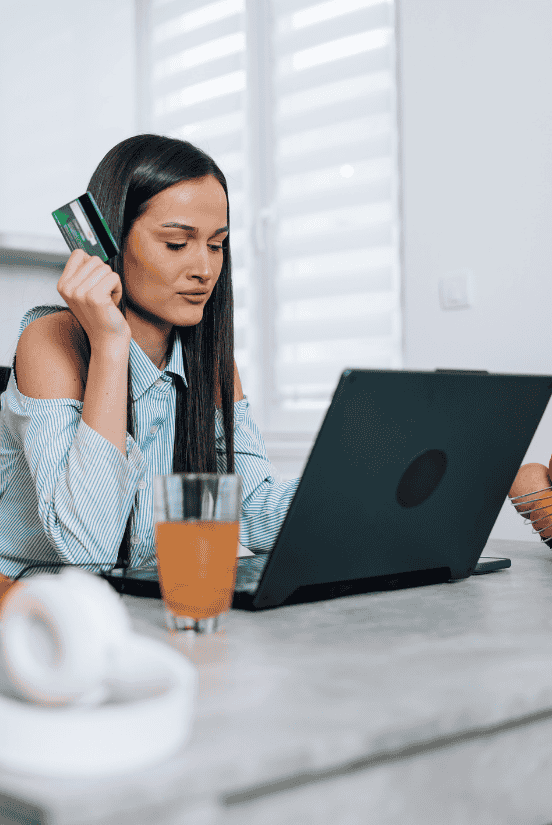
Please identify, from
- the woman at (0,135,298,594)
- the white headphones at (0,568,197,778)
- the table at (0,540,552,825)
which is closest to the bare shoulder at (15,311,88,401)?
the woman at (0,135,298,594)

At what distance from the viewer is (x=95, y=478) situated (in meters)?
0.98

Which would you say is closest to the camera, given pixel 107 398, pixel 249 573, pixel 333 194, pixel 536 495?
pixel 249 573

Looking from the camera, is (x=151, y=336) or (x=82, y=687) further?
(x=151, y=336)

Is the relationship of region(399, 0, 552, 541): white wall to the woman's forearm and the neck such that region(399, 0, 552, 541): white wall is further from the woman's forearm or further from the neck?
the woman's forearm

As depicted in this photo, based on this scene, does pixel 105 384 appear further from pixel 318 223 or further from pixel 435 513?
pixel 318 223

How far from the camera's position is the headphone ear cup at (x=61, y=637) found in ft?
1.16

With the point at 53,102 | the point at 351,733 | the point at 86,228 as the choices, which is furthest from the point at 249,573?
the point at 53,102

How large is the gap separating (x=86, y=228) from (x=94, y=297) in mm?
102

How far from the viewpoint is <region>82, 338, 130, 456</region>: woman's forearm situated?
1.00 meters

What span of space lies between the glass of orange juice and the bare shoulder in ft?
1.72

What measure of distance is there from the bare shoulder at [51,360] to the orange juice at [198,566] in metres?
0.54

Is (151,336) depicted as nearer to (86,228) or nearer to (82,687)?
(86,228)

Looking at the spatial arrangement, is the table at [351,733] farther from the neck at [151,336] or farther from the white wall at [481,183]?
the white wall at [481,183]

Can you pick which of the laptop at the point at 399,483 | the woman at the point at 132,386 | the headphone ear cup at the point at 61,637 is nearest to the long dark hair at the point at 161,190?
the woman at the point at 132,386
